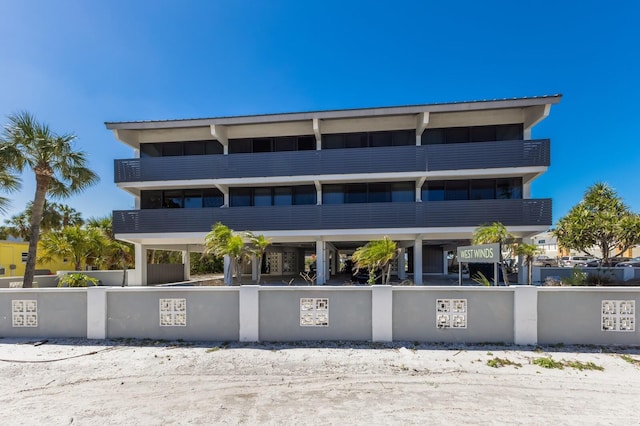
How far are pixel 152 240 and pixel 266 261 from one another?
10.8 meters

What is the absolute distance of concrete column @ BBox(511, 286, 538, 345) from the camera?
6.70 m

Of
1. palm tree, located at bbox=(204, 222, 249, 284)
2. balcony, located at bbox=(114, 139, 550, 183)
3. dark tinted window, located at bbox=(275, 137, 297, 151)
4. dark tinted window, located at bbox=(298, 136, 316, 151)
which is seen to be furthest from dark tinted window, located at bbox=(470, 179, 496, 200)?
palm tree, located at bbox=(204, 222, 249, 284)

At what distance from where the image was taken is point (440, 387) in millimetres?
4961

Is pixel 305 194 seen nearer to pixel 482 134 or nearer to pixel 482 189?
pixel 482 189

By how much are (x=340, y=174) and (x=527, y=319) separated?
979 centimetres

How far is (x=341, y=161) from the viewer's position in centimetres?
1490

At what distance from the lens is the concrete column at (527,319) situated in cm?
670

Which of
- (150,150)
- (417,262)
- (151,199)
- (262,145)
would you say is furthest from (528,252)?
(150,150)

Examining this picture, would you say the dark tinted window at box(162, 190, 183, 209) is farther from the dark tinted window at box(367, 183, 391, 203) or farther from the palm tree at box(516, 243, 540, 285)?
the palm tree at box(516, 243, 540, 285)

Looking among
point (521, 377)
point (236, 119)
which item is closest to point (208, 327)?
point (521, 377)

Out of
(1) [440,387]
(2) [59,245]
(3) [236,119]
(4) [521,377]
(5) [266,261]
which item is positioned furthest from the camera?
(5) [266,261]

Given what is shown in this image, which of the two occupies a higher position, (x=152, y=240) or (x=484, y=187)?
(x=484, y=187)

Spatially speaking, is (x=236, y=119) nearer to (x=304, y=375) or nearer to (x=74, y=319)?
(x=74, y=319)

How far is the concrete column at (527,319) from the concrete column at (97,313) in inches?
371
